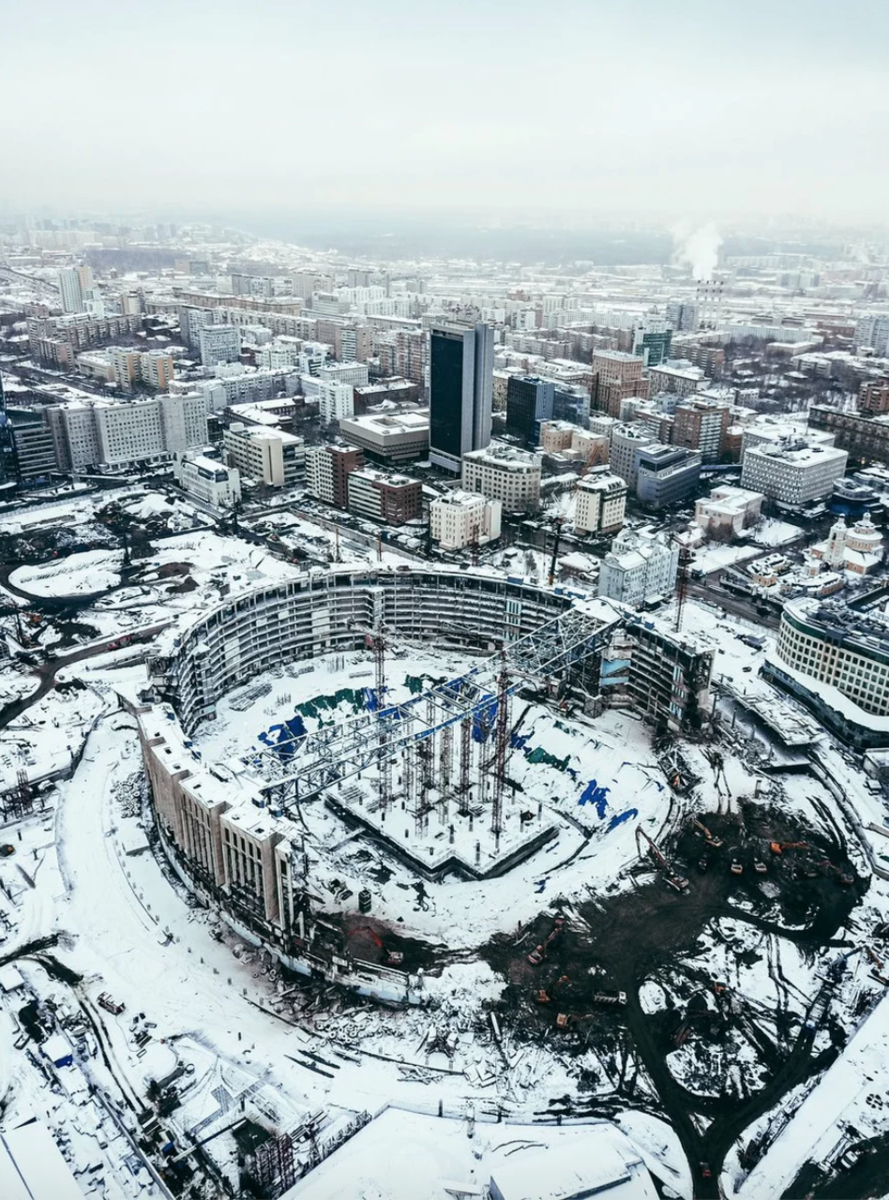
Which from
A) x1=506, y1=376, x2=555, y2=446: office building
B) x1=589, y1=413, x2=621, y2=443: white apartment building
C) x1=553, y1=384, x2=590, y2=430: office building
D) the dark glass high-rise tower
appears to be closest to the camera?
the dark glass high-rise tower

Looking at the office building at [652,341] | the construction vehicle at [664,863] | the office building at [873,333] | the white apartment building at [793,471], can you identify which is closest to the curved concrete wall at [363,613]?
the construction vehicle at [664,863]

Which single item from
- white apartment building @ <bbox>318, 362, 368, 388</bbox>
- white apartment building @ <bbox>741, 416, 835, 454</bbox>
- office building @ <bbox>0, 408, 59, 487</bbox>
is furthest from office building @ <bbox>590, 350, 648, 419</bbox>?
office building @ <bbox>0, 408, 59, 487</bbox>

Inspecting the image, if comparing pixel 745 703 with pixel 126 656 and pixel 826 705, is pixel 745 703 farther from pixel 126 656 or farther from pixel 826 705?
pixel 126 656

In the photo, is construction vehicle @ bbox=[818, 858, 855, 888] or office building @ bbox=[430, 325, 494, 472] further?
office building @ bbox=[430, 325, 494, 472]

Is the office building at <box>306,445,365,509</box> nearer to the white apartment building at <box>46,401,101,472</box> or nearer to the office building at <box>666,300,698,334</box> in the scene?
the white apartment building at <box>46,401,101,472</box>

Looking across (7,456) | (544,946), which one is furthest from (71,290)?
(544,946)

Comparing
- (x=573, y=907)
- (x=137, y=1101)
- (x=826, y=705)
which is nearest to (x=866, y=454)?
(x=826, y=705)
